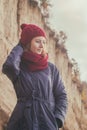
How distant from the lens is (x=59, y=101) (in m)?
7.05

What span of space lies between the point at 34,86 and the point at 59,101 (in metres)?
0.33

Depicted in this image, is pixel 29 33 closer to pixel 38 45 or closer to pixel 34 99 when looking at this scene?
pixel 38 45

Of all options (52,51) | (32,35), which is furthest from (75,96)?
(32,35)

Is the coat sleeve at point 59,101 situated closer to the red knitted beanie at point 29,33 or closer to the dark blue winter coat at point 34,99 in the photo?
the dark blue winter coat at point 34,99

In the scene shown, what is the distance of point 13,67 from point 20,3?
27.4 ft

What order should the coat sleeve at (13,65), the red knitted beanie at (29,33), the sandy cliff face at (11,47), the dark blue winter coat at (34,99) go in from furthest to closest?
the sandy cliff face at (11,47) < the red knitted beanie at (29,33) < the coat sleeve at (13,65) < the dark blue winter coat at (34,99)

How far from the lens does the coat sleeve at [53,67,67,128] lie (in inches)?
274

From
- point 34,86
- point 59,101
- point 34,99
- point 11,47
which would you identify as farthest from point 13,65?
point 11,47

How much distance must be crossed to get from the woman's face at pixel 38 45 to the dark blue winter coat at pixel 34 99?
0.13m

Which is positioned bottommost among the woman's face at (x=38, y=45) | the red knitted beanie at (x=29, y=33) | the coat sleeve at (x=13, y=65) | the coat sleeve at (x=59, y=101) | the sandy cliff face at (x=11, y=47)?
the sandy cliff face at (x=11, y=47)

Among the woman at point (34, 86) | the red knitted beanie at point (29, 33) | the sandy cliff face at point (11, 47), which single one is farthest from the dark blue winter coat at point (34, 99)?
the sandy cliff face at point (11, 47)

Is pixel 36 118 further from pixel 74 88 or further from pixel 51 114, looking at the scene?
pixel 74 88

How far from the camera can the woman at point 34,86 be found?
6828 mm

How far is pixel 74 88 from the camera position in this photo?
23578 millimetres
